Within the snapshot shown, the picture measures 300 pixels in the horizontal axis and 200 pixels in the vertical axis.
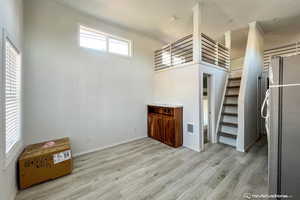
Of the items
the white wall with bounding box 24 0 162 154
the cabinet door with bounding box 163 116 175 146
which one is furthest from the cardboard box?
the cabinet door with bounding box 163 116 175 146

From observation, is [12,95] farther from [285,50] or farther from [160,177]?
[285,50]

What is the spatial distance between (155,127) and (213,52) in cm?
286

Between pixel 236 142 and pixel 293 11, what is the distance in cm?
358

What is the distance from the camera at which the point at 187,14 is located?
3334 millimetres

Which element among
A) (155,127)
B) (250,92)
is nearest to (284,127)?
(250,92)

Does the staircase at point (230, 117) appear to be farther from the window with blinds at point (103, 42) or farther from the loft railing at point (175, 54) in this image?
the window with blinds at point (103, 42)

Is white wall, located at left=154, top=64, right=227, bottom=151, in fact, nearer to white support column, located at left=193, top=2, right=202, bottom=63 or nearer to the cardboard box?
white support column, located at left=193, top=2, right=202, bottom=63

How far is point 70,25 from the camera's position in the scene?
2.96 meters

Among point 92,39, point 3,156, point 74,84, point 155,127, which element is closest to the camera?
point 3,156

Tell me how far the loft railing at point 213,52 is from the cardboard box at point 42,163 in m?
3.83

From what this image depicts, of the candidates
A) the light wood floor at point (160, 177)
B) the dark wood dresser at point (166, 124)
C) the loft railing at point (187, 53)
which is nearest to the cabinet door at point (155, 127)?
the dark wood dresser at point (166, 124)

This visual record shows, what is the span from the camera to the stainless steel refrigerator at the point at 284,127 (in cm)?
121

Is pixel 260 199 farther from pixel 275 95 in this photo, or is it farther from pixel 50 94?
pixel 50 94

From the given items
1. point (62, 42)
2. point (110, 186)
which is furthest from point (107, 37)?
point (110, 186)
